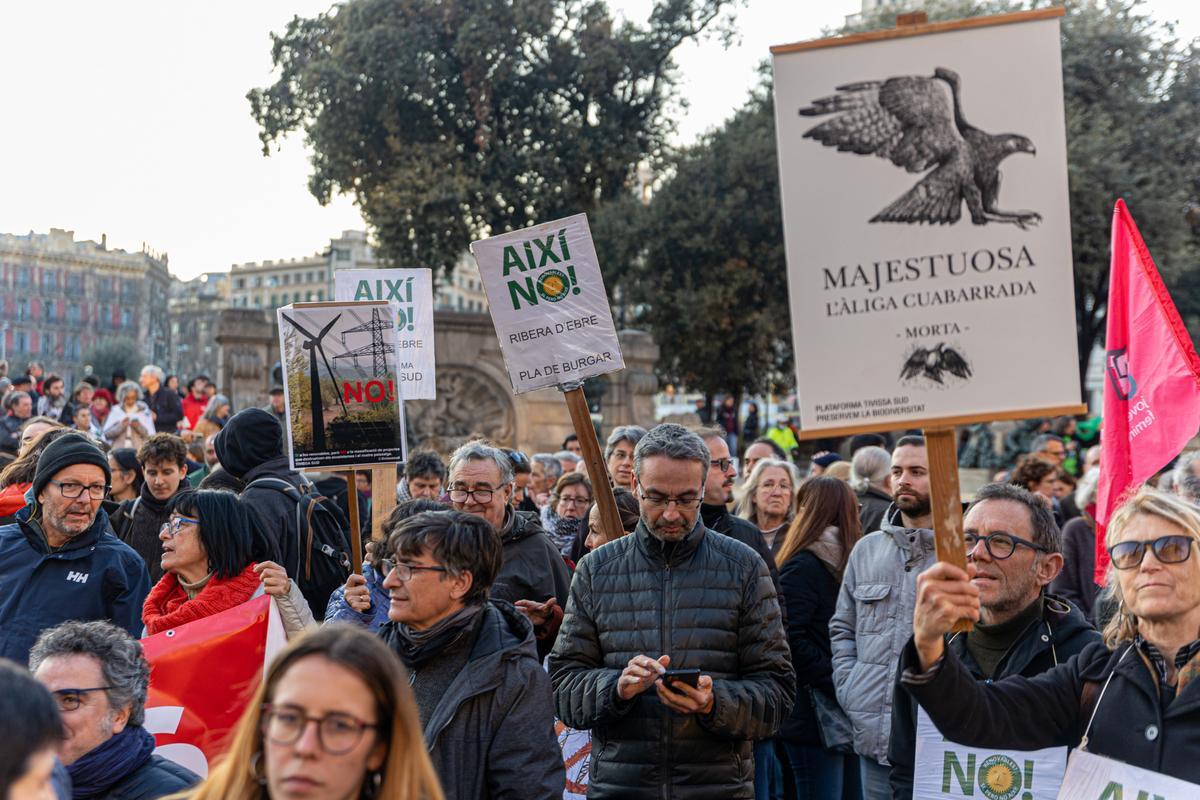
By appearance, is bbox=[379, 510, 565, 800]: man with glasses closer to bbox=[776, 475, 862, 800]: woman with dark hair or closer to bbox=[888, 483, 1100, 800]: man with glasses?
bbox=[888, 483, 1100, 800]: man with glasses

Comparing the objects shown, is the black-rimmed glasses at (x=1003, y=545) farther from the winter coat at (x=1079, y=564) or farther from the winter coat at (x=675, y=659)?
the winter coat at (x=1079, y=564)

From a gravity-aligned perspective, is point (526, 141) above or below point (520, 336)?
above

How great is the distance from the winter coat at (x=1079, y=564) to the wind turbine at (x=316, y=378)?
409 cm

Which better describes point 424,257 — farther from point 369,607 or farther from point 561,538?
point 369,607

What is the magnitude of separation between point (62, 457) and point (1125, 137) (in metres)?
28.1

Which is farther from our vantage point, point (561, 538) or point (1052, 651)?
point (561, 538)

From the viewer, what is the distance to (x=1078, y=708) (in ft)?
11.5

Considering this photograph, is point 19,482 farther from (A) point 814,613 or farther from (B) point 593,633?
(A) point 814,613

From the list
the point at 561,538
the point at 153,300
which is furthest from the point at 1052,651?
the point at 153,300

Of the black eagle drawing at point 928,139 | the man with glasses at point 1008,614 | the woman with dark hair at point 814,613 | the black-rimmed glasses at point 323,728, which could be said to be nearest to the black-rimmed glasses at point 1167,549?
the man with glasses at point 1008,614

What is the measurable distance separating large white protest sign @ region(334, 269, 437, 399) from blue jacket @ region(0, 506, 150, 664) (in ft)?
7.50

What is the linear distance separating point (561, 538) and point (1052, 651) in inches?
143

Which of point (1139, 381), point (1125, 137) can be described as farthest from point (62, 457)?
point (1125, 137)

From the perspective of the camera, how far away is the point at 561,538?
725 centimetres
